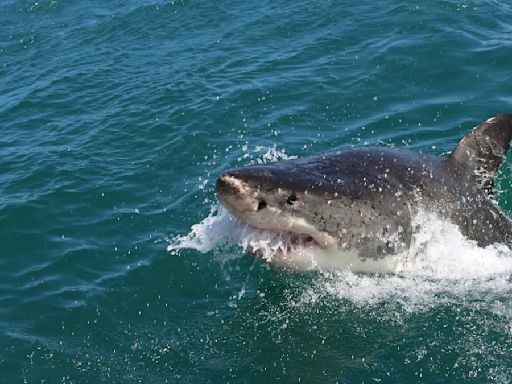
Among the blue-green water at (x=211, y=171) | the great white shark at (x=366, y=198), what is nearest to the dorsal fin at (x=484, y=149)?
the great white shark at (x=366, y=198)

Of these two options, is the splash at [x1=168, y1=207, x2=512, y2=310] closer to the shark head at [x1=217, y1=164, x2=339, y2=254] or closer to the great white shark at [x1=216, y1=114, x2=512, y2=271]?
the great white shark at [x1=216, y1=114, x2=512, y2=271]

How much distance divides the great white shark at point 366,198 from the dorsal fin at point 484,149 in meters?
0.01

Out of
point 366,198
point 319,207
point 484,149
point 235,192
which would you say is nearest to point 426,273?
point 366,198

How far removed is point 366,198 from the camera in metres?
7.80

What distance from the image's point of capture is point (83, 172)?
12695 millimetres

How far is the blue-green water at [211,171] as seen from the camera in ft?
26.6

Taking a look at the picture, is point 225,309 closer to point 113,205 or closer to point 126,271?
point 126,271

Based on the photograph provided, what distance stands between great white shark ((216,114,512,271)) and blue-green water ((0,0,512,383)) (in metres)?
0.37

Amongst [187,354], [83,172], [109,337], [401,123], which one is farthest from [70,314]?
[401,123]

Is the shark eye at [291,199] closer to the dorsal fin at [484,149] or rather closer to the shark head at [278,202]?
the shark head at [278,202]

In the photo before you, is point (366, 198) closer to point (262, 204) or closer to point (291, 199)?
point (291, 199)

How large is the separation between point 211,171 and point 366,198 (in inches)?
193

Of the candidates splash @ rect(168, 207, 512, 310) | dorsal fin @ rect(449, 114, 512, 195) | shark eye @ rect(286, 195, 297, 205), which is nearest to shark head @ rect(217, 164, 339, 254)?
shark eye @ rect(286, 195, 297, 205)

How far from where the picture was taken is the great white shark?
7.03 meters
